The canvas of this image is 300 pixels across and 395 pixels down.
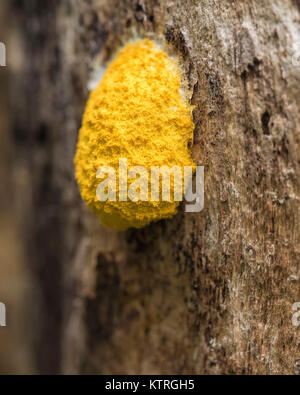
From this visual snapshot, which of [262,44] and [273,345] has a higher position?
[262,44]

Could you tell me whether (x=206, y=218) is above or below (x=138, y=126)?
below

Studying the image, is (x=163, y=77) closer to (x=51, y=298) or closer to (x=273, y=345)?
(x=273, y=345)

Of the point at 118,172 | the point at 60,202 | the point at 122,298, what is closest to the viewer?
the point at 118,172

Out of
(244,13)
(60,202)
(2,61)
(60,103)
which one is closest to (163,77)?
(244,13)

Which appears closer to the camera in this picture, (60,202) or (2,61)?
→ (60,202)
